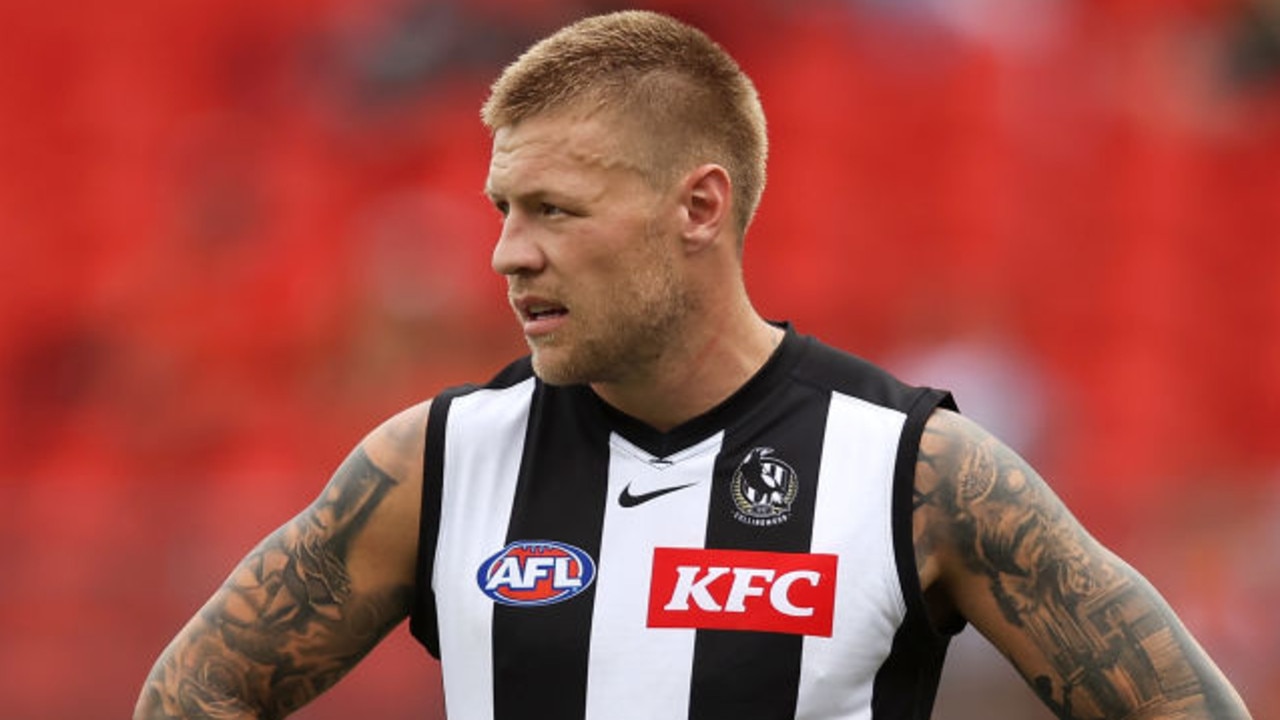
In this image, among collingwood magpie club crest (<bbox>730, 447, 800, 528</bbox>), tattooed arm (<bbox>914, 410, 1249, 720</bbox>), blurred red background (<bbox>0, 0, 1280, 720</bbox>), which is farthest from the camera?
blurred red background (<bbox>0, 0, 1280, 720</bbox>)

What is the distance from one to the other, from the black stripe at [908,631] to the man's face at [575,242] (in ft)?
1.41

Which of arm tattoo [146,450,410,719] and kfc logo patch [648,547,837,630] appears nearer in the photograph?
kfc logo patch [648,547,837,630]

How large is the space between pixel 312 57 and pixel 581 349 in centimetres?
458

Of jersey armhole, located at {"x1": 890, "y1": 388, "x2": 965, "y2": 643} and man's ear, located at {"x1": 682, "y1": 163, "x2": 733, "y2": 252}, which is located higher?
man's ear, located at {"x1": 682, "y1": 163, "x2": 733, "y2": 252}

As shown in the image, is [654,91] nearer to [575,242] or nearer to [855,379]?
[575,242]

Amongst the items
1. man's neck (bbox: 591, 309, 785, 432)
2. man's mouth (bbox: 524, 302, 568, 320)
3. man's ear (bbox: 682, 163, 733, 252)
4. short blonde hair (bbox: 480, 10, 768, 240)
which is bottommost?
man's neck (bbox: 591, 309, 785, 432)

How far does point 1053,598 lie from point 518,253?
920mm

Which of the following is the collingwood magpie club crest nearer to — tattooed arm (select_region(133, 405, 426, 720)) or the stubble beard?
the stubble beard

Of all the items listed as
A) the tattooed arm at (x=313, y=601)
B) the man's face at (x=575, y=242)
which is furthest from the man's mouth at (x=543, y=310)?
the tattooed arm at (x=313, y=601)

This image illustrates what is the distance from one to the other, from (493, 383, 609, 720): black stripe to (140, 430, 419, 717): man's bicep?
7.5 inches

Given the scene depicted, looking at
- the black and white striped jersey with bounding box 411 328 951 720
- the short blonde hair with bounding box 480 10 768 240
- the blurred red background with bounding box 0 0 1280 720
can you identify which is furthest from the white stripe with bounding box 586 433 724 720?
the blurred red background with bounding box 0 0 1280 720

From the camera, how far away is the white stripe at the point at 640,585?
10.4ft

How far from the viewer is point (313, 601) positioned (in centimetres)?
334

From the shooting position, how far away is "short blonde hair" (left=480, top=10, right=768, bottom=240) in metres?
3.27
